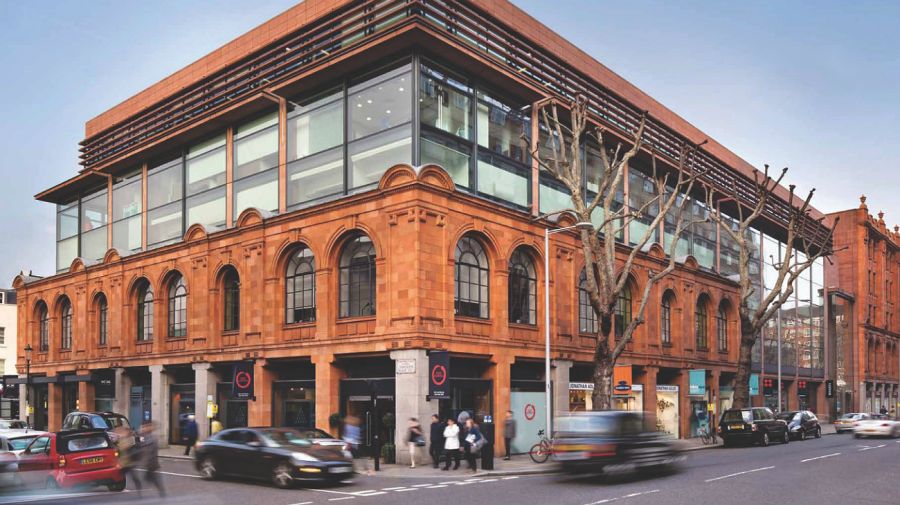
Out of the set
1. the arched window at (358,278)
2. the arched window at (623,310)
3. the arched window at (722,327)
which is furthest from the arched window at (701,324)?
the arched window at (358,278)

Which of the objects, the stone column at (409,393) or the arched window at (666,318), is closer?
the stone column at (409,393)

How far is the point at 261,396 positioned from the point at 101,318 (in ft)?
53.5

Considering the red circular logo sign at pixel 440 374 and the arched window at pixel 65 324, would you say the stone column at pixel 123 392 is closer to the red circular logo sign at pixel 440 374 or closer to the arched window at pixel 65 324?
the arched window at pixel 65 324

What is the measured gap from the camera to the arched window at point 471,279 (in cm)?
2948

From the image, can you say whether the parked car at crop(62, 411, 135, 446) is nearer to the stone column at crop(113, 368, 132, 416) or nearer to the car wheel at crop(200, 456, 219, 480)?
the stone column at crop(113, 368, 132, 416)

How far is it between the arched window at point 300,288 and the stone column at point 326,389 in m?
1.93

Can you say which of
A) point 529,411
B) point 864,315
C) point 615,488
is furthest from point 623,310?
point 864,315

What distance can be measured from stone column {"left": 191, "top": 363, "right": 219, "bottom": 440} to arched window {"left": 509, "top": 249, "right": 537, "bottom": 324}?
43.5ft

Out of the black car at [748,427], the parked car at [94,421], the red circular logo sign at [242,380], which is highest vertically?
the red circular logo sign at [242,380]

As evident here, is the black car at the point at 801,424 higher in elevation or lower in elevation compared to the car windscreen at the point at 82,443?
lower

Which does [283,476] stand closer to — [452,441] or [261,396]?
[452,441]

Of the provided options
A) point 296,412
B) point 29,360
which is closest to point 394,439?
point 296,412

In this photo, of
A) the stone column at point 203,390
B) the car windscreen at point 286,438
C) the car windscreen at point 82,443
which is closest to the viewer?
the car windscreen at point 82,443

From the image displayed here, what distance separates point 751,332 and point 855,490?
24.4 metres
